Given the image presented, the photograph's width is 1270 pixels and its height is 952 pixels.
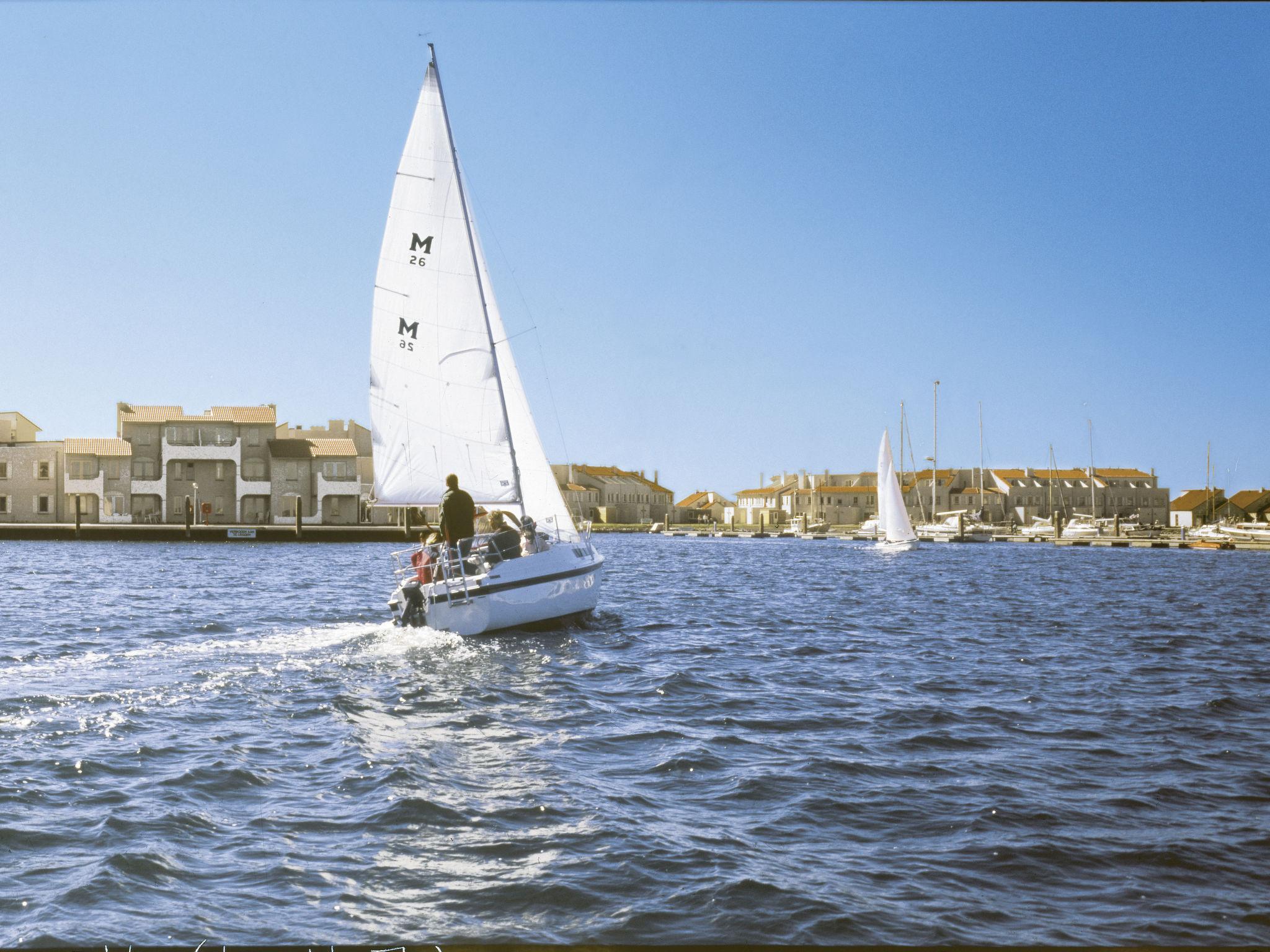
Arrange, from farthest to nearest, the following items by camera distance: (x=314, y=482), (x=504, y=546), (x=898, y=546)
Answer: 1. (x=314, y=482)
2. (x=898, y=546)
3. (x=504, y=546)

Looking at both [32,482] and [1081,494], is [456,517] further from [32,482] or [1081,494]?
[1081,494]

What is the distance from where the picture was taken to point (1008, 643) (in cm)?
1934

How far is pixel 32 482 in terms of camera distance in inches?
3108

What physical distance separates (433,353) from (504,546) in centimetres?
470

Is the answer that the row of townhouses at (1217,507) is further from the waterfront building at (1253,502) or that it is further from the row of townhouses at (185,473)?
the row of townhouses at (185,473)

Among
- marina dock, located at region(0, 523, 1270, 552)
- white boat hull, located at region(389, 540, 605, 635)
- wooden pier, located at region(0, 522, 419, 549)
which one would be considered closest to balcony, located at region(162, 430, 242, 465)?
marina dock, located at region(0, 523, 1270, 552)

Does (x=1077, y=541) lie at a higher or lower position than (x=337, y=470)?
lower

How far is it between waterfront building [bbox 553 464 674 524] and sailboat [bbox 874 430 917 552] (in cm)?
6681

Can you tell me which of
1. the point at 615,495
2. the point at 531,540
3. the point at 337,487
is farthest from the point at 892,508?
the point at 615,495

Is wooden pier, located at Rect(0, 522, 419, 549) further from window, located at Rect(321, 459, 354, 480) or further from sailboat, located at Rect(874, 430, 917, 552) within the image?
sailboat, located at Rect(874, 430, 917, 552)

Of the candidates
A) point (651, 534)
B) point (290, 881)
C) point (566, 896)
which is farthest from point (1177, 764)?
point (651, 534)

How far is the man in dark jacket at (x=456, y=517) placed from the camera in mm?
17234

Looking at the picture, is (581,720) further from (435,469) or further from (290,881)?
(435,469)

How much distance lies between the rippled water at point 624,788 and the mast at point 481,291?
3.41 m
